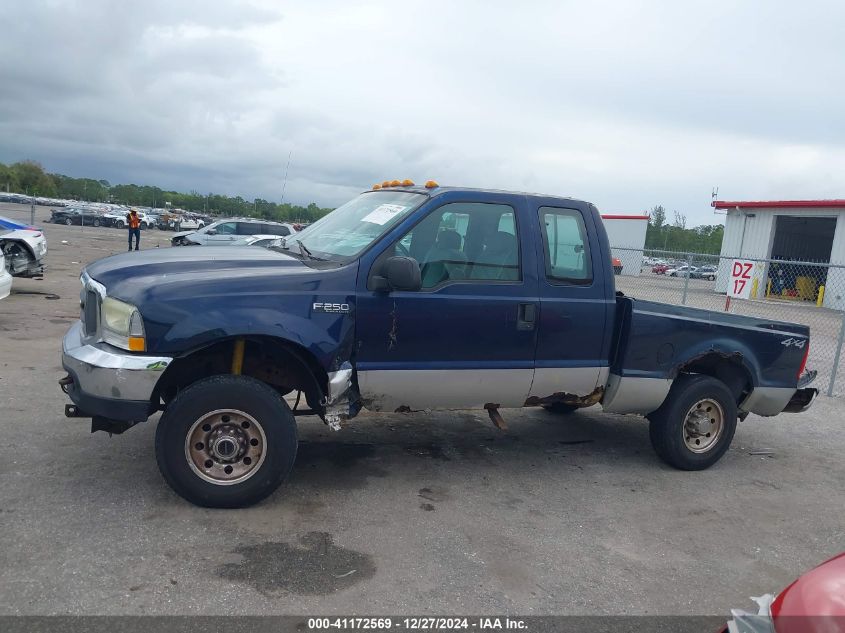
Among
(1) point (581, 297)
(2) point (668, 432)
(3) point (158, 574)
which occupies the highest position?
(1) point (581, 297)

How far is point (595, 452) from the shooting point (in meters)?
6.27

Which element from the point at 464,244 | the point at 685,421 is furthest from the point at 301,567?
the point at 685,421

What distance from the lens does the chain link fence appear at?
34.8ft

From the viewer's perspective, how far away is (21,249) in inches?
492

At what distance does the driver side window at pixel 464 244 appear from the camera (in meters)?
4.88

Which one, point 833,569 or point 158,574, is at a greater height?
point 833,569

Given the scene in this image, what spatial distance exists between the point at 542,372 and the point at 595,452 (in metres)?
1.48

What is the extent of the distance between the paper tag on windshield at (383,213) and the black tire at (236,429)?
147 centimetres

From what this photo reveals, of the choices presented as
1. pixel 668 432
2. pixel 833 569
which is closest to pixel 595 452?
pixel 668 432

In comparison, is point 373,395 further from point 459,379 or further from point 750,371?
point 750,371

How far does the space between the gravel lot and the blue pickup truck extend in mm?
431

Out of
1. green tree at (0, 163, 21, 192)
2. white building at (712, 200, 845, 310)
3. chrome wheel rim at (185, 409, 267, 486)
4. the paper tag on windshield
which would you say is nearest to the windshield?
the paper tag on windshield

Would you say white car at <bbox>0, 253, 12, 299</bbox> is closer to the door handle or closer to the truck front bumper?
the truck front bumper

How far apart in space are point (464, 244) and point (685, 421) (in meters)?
2.41
